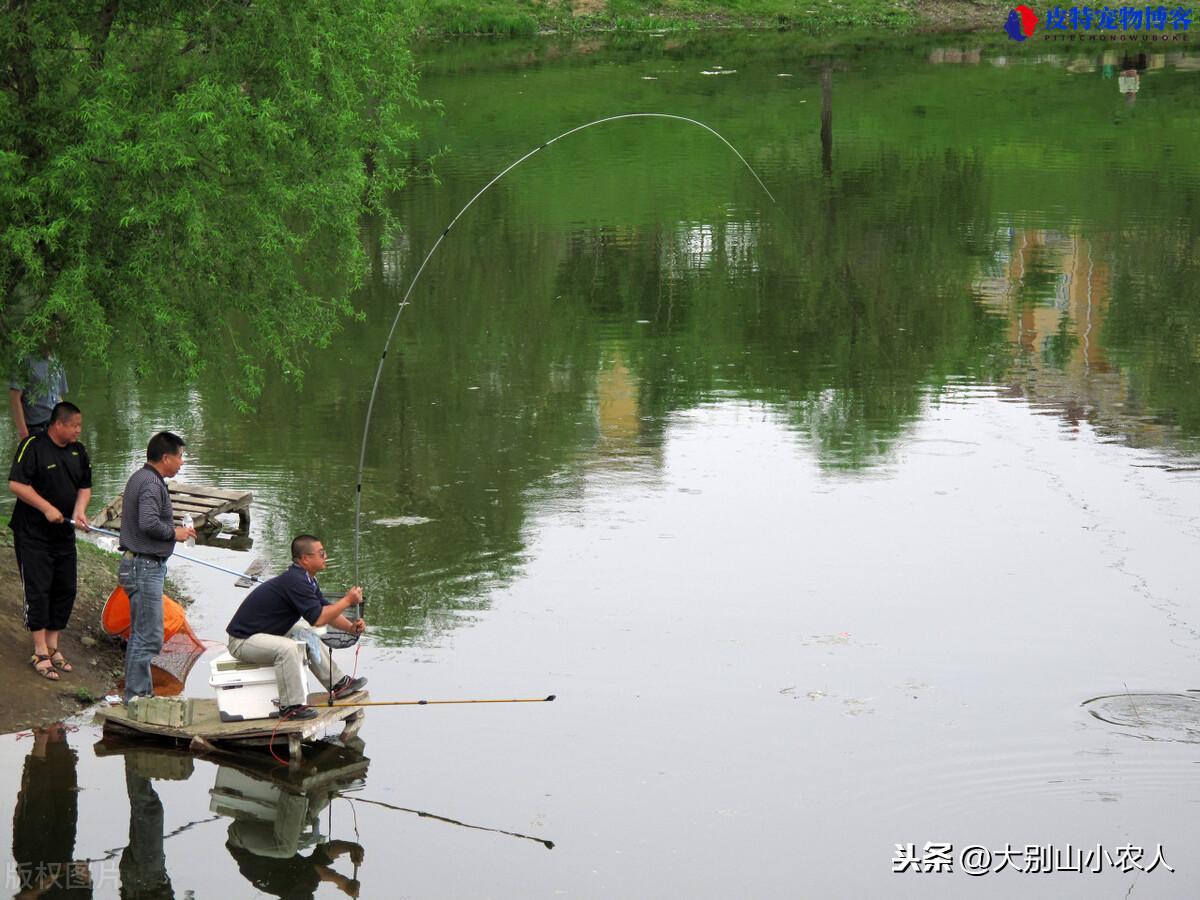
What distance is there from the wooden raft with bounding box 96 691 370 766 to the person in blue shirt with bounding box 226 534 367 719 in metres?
0.09

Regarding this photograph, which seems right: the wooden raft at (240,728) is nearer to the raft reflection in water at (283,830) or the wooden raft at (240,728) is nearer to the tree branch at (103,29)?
the raft reflection in water at (283,830)

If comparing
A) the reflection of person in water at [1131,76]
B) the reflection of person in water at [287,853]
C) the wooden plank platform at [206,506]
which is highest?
the reflection of person in water at [1131,76]

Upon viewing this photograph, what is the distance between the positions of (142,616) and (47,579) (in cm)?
88

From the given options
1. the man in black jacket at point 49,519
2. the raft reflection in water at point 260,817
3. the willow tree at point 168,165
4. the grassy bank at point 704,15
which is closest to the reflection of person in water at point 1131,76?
the grassy bank at point 704,15

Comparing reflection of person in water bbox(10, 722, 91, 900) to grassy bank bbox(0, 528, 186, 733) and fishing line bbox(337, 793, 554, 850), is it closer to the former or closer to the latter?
grassy bank bbox(0, 528, 186, 733)

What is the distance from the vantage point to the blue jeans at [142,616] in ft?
32.4

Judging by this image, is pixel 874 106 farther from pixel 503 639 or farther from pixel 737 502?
pixel 503 639

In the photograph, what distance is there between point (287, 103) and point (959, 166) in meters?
29.0

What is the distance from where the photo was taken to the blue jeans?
389 inches

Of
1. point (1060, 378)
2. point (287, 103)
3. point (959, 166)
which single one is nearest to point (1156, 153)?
point (959, 166)
